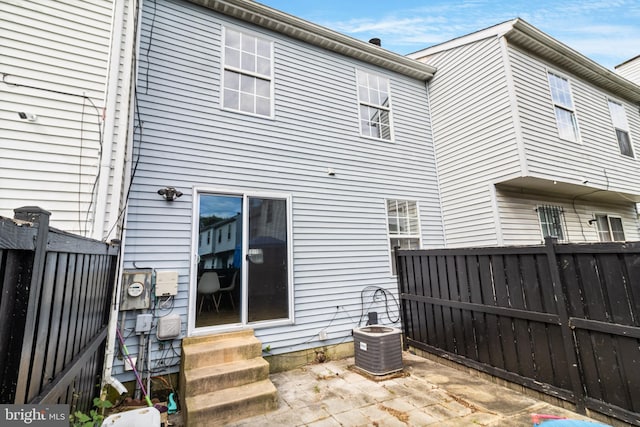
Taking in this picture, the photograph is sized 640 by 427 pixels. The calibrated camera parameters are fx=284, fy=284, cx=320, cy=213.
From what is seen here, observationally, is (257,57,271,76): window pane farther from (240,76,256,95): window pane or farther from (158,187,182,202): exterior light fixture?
(158,187,182,202): exterior light fixture

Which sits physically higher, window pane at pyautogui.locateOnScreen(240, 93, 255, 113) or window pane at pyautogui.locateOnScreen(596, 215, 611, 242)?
window pane at pyautogui.locateOnScreen(240, 93, 255, 113)

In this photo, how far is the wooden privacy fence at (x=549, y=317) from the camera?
256 centimetres

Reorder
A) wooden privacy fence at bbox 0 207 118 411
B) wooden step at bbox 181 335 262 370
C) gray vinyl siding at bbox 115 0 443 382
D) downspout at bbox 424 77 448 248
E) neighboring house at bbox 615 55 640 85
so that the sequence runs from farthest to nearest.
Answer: neighboring house at bbox 615 55 640 85 → downspout at bbox 424 77 448 248 → gray vinyl siding at bbox 115 0 443 382 → wooden step at bbox 181 335 262 370 → wooden privacy fence at bbox 0 207 118 411

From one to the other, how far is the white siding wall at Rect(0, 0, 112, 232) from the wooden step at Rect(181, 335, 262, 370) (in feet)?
6.18

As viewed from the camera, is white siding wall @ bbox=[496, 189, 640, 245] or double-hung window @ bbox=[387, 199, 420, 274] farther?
double-hung window @ bbox=[387, 199, 420, 274]

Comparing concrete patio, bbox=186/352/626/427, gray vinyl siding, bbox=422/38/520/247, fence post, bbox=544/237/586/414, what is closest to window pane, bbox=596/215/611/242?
gray vinyl siding, bbox=422/38/520/247

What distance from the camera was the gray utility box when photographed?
3.82m

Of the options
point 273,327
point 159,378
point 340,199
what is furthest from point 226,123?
point 159,378

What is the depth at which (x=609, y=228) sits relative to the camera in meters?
7.59

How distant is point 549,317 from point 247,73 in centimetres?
545

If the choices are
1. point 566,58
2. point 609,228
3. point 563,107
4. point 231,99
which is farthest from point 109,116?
point 609,228

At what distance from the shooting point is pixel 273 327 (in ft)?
13.9

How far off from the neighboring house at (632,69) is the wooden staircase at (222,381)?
52.2 feet

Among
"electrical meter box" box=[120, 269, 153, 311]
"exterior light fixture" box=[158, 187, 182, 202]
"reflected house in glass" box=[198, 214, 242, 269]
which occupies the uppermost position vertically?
"exterior light fixture" box=[158, 187, 182, 202]
